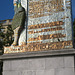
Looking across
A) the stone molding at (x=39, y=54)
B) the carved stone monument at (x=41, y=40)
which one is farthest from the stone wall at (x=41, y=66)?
the stone molding at (x=39, y=54)

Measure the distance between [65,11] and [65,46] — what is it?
167cm

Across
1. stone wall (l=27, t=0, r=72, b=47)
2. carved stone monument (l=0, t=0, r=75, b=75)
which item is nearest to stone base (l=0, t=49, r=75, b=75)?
carved stone monument (l=0, t=0, r=75, b=75)

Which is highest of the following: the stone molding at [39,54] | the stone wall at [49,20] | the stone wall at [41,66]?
the stone wall at [49,20]

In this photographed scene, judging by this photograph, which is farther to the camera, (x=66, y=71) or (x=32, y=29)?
(x=32, y=29)

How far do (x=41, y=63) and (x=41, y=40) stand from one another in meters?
1.11

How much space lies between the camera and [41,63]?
7727 mm

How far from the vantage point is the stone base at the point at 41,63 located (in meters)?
7.32

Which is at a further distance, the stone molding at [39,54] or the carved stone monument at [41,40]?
the carved stone monument at [41,40]

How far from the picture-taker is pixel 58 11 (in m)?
8.31

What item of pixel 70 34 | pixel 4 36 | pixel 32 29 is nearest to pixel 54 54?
pixel 70 34

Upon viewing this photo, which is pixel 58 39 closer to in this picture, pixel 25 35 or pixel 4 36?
pixel 25 35

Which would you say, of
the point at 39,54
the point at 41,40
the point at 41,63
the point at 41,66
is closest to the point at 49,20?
the point at 41,40

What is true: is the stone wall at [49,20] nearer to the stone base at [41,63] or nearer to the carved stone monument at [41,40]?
the carved stone monument at [41,40]

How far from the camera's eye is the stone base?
732 cm
